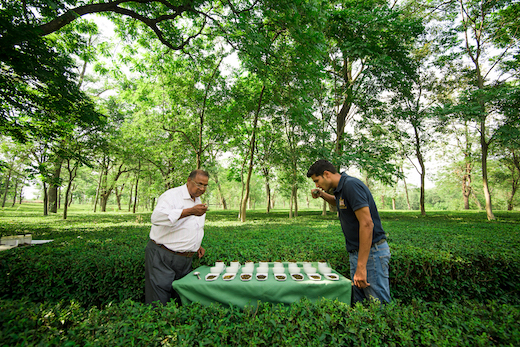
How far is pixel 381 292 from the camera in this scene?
2.71 meters

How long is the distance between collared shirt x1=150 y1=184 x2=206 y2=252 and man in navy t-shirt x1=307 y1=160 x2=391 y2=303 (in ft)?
6.10

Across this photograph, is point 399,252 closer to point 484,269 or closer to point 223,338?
point 484,269

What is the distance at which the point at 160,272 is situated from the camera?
3000 mm

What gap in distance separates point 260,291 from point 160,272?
139cm

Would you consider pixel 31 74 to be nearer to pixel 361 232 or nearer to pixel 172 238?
pixel 172 238

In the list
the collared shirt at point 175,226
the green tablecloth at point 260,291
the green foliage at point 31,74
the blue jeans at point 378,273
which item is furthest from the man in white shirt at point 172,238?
the green foliage at point 31,74

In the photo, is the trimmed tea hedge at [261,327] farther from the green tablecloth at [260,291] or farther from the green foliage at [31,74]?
the green foliage at [31,74]

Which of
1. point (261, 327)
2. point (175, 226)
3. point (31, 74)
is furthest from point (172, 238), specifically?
point (31, 74)

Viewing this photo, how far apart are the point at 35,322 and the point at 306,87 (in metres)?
5.85

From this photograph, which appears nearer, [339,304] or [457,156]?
[339,304]

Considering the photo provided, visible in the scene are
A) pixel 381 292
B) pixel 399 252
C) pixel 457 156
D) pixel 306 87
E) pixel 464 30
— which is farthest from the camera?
pixel 457 156

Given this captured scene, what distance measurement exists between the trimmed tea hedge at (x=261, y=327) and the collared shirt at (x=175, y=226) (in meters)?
1.00

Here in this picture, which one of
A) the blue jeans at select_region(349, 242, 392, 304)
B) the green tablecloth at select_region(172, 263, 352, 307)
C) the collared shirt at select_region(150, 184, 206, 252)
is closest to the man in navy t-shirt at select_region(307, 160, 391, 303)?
the blue jeans at select_region(349, 242, 392, 304)

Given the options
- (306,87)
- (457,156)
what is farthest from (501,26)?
(457,156)
